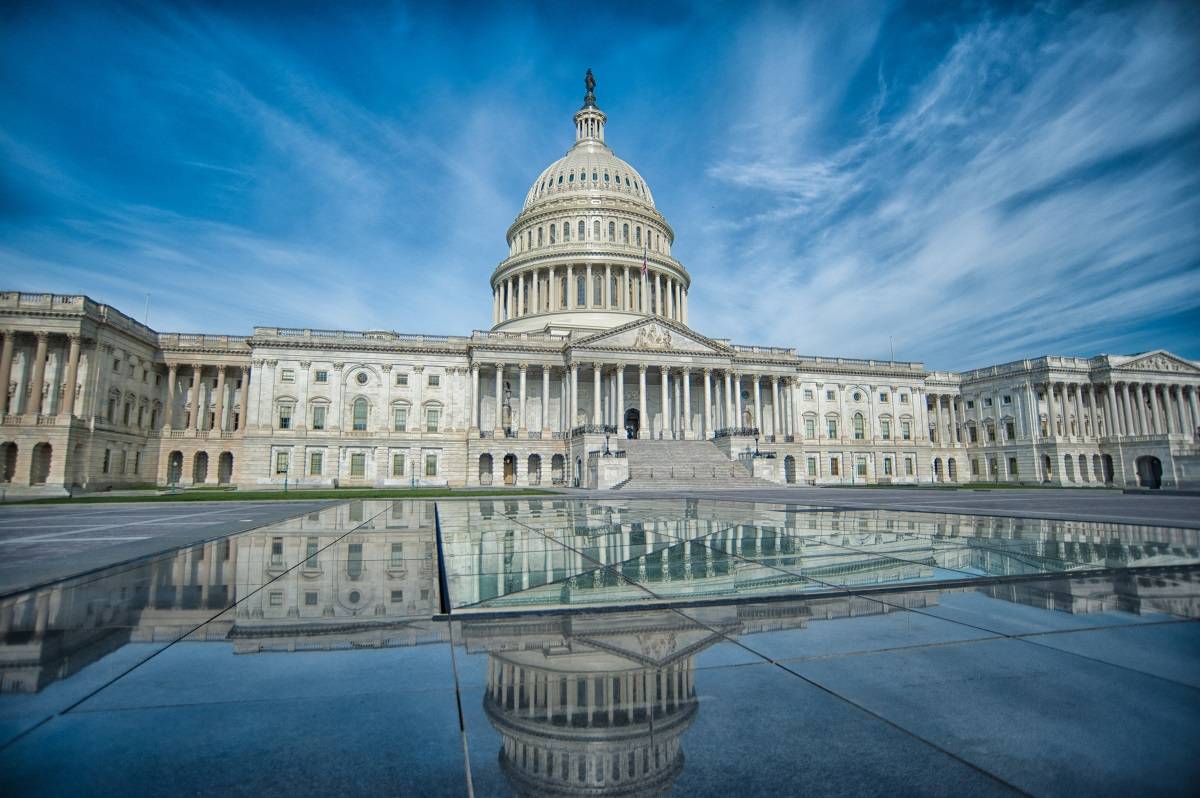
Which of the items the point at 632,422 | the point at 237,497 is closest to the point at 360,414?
the point at 237,497

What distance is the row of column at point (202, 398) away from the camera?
64062 millimetres

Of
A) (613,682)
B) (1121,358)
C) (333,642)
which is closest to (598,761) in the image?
(613,682)

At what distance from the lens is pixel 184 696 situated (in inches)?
144

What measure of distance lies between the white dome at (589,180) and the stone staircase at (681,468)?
40.7m

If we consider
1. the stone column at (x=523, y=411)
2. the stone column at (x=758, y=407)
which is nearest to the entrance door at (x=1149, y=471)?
the stone column at (x=758, y=407)

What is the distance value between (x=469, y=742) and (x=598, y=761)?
2.10 feet

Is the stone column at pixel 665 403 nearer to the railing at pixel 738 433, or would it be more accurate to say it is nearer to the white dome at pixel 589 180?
the railing at pixel 738 433

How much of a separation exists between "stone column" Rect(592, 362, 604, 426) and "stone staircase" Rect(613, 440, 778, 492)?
7.62 metres

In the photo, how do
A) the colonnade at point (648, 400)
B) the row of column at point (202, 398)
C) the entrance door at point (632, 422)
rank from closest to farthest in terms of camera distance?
the colonnade at point (648, 400) → the row of column at point (202, 398) → the entrance door at point (632, 422)

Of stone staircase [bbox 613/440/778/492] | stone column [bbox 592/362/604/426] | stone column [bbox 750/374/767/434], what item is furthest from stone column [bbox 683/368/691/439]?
stone column [bbox 750/374/767/434]

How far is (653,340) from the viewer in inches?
2448

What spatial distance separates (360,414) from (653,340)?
30429mm

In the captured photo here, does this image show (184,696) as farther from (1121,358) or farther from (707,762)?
(1121,358)

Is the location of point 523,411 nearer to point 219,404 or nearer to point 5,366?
point 219,404
